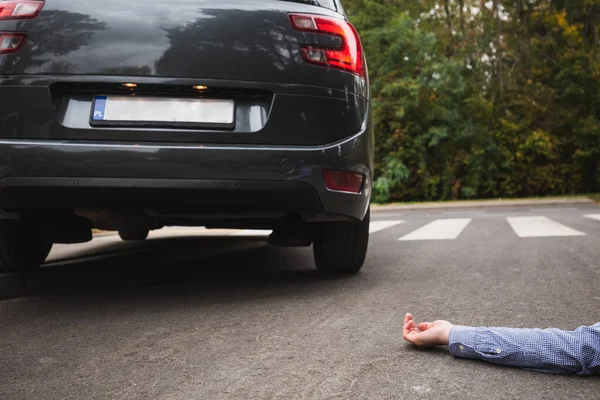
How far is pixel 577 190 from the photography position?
20.5 metres

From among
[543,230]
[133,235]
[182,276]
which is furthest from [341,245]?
[543,230]

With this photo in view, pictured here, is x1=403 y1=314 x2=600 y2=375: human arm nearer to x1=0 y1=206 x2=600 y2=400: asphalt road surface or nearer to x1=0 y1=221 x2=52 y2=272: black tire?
x1=0 y1=206 x2=600 y2=400: asphalt road surface

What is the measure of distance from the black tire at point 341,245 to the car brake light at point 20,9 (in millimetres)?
1869

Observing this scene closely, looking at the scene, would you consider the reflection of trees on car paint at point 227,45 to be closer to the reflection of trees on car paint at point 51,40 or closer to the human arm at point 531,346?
the reflection of trees on car paint at point 51,40

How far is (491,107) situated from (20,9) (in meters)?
→ 20.4

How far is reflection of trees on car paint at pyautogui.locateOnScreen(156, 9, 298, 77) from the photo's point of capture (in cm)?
288

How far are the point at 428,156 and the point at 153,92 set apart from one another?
1921 centimetres

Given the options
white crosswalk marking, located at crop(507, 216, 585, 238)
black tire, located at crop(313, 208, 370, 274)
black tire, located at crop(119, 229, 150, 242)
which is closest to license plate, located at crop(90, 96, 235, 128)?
black tire, located at crop(313, 208, 370, 274)

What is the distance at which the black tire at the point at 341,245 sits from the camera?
3.66 metres

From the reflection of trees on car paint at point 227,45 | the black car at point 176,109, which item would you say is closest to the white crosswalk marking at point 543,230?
the black car at point 176,109

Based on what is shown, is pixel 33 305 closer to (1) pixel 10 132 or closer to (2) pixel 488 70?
(1) pixel 10 132

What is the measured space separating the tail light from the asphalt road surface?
1.17 m

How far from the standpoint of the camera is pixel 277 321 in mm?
2707

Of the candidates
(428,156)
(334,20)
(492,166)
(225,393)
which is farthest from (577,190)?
(225,393)
